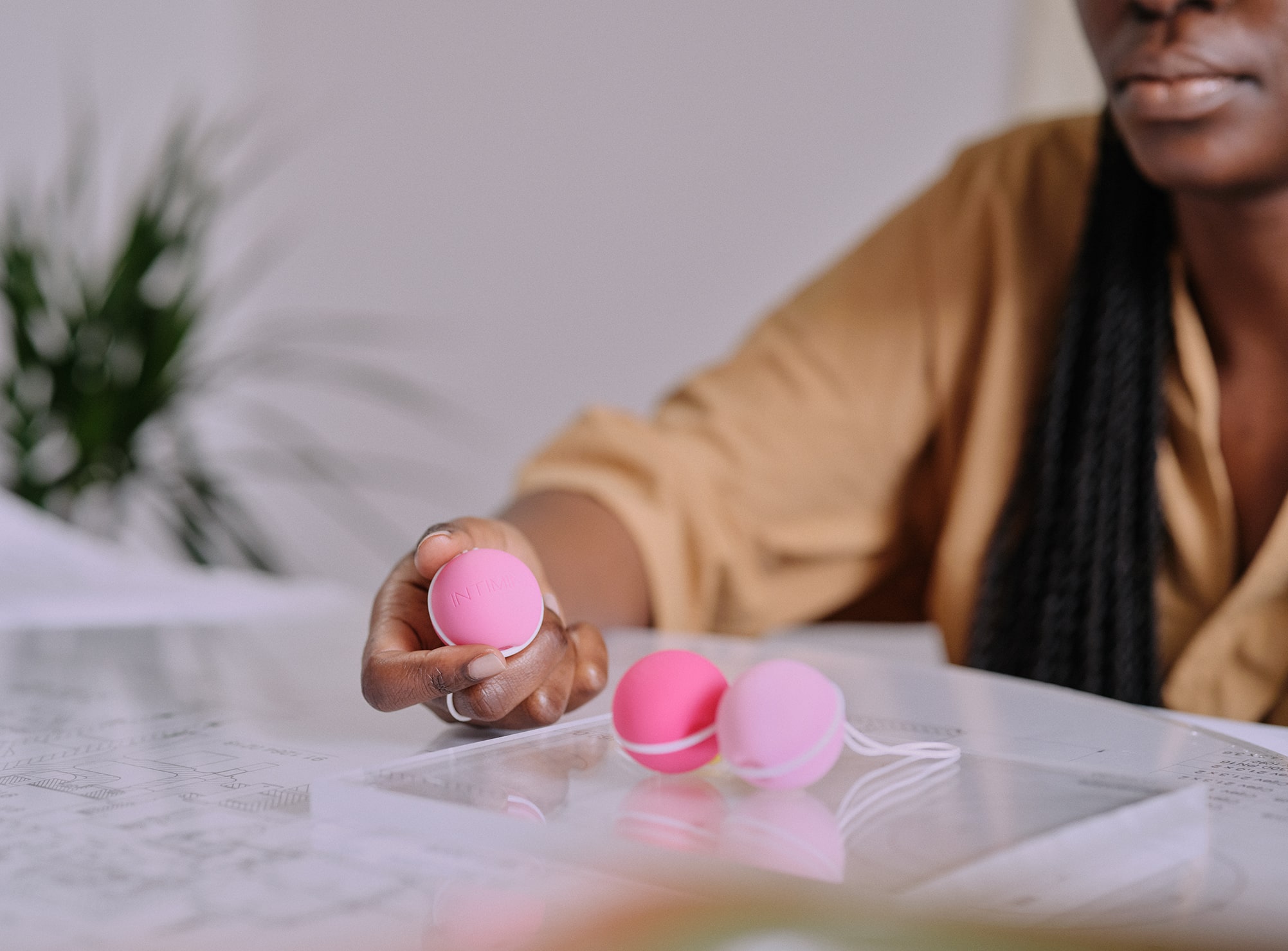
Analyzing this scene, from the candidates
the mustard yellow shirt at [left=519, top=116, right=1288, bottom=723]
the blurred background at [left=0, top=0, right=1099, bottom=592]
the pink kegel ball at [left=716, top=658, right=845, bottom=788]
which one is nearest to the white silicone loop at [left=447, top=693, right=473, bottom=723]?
the pink kegel ball at [left=716, top=658, right=845, bottom=788]

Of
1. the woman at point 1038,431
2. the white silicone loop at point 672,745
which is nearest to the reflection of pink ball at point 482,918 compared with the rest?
the white silicone loop at point 672,745

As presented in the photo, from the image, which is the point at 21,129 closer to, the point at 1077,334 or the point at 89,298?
the point at 89,298

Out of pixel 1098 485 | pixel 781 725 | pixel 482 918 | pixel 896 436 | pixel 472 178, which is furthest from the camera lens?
pixel 472 178

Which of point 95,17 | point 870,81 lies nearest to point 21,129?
point 95,17

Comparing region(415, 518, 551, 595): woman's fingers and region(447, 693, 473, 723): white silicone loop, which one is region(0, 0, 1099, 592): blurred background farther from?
region(447, 693, 473, 723): white silicone loop

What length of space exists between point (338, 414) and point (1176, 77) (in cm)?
222

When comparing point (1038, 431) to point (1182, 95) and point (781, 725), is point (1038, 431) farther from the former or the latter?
point (781, 725)

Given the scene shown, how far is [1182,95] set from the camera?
0.74 m

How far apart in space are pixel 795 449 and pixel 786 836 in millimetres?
643

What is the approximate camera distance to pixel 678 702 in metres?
0.44

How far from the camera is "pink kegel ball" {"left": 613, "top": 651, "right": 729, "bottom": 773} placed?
430 millimetres

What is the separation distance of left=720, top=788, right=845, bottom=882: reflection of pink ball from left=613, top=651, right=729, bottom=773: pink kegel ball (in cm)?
3

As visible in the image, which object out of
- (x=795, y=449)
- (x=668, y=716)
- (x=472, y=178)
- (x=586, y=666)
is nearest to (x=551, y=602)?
(x=586, y=666)

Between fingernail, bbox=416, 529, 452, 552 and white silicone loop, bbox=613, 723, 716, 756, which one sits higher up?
fingernail, bbox=416, 529, 452, 552
